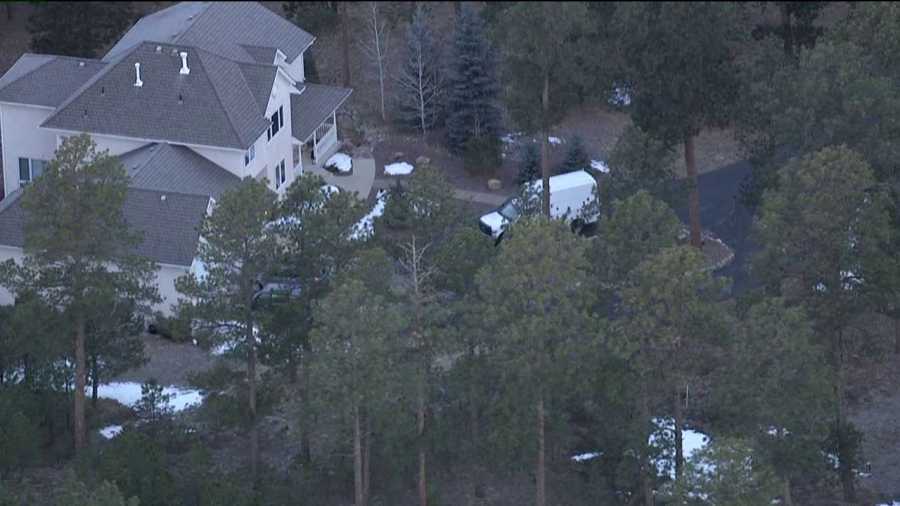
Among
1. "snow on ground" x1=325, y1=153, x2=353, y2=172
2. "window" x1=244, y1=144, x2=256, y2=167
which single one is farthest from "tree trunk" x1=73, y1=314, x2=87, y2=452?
"snow on ground" x1=325, y1=153, x2=353, y2=172

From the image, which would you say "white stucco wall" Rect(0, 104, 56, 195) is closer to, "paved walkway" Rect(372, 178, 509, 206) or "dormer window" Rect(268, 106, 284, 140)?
"dormer window" Rect(268, 106, 284, 140)

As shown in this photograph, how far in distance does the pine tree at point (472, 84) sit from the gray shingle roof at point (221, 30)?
462 centimetres

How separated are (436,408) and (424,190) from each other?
14.5ft

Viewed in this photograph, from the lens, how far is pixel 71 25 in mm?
58688

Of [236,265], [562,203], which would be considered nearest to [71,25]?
[562,203]

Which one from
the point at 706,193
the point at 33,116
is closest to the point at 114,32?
the point at 33,116

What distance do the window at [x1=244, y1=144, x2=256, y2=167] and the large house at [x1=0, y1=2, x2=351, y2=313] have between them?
0.15 feet

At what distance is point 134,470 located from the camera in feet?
124

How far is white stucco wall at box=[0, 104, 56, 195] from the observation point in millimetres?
51938

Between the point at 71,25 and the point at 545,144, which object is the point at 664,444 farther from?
the point at 71,25

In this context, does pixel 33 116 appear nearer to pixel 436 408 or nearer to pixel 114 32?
pixel 114 32

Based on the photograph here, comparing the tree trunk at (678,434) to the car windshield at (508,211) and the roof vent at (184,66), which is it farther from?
the roof vent at (184,66)

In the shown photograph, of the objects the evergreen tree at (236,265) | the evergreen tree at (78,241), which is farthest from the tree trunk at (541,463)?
the evergreen tree at (78,241)

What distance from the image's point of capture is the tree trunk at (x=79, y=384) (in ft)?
131
